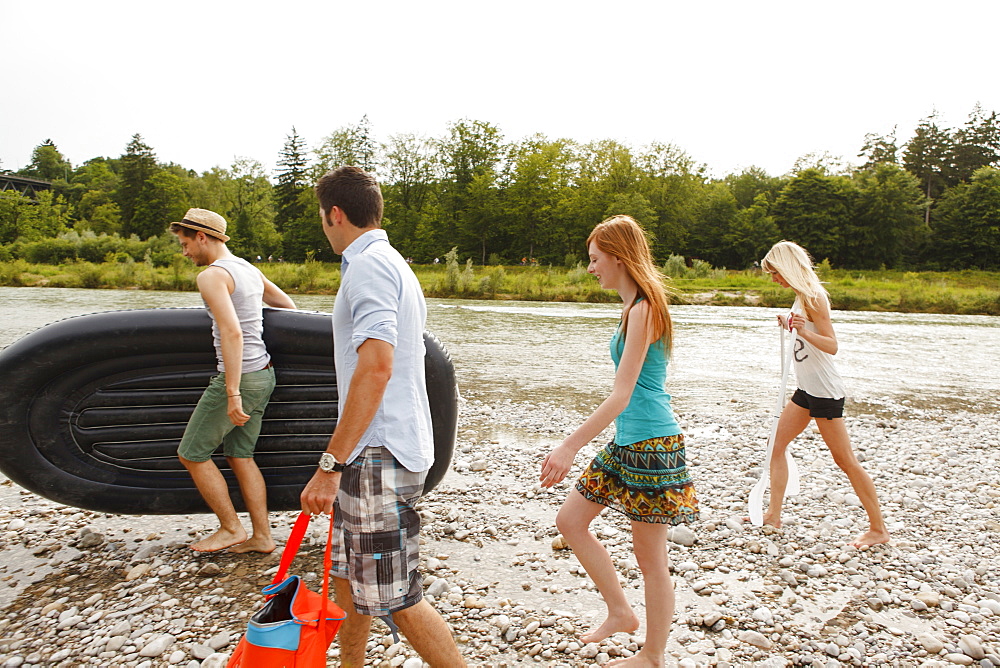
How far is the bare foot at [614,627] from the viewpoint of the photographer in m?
3.27

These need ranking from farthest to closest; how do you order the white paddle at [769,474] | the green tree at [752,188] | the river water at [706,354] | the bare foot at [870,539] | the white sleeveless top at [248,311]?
1. the green tree at [752,188]
2. the river water at [706,354]
3. the white paddle at [769,474]
4. the bare foot at [870,539]
5. the white sleeveless top at [248,311]

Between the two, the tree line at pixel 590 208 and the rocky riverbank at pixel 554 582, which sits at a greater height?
the tree line at pixel 590 208

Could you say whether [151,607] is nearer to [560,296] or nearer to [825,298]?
[825,298]

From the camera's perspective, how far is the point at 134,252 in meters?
57.8

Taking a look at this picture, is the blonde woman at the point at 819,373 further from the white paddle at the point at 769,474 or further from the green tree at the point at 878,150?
the green tree at the point at 878,150

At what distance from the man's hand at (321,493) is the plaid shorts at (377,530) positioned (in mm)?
76

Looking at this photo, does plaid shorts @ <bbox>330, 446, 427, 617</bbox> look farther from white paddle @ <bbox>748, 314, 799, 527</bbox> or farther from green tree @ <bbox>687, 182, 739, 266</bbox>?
green tree @ <bbox>687, 182, 739, 266</bbox>

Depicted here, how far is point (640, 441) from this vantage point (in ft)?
9.71

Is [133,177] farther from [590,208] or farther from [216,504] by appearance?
[216,504]

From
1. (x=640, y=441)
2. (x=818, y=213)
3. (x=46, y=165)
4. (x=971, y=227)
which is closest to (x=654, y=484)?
(x=640, y=441)

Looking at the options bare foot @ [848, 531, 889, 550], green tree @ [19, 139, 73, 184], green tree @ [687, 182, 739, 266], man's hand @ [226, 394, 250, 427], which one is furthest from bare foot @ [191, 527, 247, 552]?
green tree @ [19, 139, 73, 184]

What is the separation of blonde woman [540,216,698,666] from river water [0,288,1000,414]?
1.43 ft

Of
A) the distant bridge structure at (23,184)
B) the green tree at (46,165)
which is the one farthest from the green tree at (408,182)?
the green tree at (46,165)

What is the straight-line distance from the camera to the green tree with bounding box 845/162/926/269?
67625 millimetres
